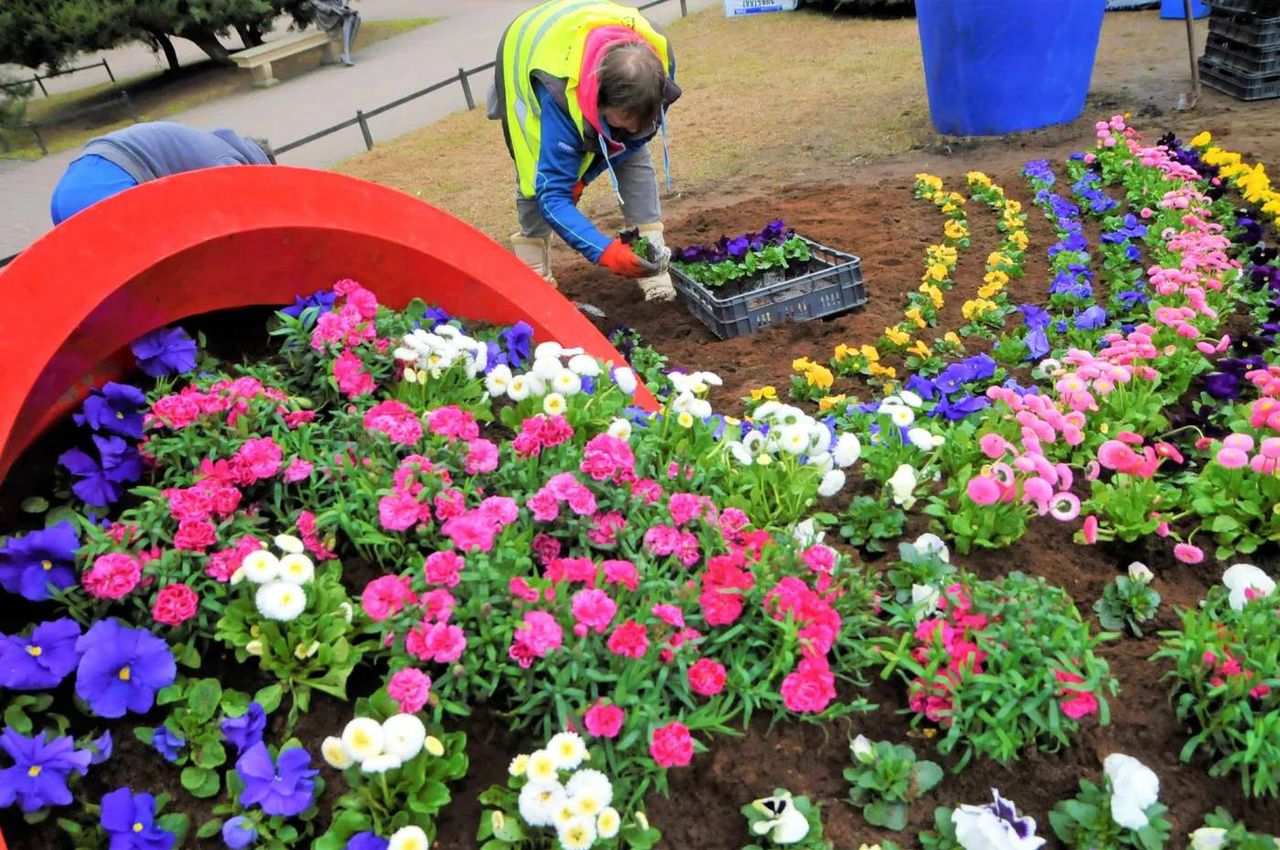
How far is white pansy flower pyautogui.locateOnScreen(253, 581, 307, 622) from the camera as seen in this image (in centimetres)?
161

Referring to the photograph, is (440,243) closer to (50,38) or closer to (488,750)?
(488,750)

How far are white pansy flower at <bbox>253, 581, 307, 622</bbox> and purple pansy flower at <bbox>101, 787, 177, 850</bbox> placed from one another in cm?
34

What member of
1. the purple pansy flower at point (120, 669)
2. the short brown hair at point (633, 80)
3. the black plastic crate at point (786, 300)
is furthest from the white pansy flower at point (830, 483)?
the black plastic crate at point (786, 300)

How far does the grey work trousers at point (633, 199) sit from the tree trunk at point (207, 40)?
13635mm

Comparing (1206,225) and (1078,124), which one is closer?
(1206,225)

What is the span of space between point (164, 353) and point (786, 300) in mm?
2565

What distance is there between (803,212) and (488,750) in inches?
167

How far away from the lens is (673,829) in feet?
5.13

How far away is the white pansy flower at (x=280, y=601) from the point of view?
161 centimetres

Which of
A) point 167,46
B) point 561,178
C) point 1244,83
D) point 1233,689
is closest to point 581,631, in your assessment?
point 1233,689

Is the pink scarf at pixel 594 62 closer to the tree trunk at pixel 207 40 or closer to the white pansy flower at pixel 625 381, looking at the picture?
the white pansy flower at pixel 625 381

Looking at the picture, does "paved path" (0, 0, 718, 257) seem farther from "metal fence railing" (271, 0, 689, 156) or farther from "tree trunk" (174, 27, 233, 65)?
"tree trunk" (174, 27, 233, 65)

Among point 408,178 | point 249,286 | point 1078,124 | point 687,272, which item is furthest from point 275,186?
point 1078,124

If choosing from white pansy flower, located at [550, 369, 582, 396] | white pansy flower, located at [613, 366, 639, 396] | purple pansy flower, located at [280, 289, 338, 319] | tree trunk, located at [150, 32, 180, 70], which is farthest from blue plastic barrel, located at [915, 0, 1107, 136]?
tree trunk, located at [150, 32, 180, 70]
